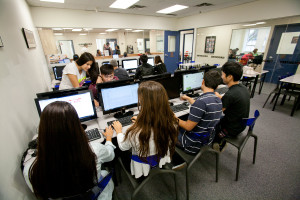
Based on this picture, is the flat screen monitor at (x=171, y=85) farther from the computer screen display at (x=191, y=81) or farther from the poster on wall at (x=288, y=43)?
the poster on wall at (x=288, y=43)

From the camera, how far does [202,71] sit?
2480mm

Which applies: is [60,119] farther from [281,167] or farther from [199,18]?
[199,18]

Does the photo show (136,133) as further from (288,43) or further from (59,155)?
(288,43)

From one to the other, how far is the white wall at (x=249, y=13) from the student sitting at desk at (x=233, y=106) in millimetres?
3781

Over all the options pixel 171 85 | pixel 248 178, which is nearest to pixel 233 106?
pixel 171 85

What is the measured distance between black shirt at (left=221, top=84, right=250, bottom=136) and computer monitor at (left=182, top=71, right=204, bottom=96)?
28.4 inches

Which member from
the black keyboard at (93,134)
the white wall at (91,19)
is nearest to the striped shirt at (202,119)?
the black keyboard at (93,134)

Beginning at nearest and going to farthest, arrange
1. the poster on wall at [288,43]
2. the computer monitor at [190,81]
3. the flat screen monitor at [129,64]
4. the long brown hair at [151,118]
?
the long brown hair at [151,118] → the computer monitor at [190,81] → the poster on wall at [288,43] → the flat screen monitor at [129,64]

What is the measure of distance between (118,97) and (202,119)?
0.99 metres

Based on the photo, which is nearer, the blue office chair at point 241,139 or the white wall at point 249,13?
the blue office chair at point 241,139

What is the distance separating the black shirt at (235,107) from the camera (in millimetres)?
1632

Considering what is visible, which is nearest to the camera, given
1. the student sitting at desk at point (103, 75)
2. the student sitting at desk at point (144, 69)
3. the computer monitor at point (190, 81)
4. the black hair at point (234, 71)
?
the black hair at point (234, 71)

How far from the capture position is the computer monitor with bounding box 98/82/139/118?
160 centimetres

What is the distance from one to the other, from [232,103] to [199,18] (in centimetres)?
538
